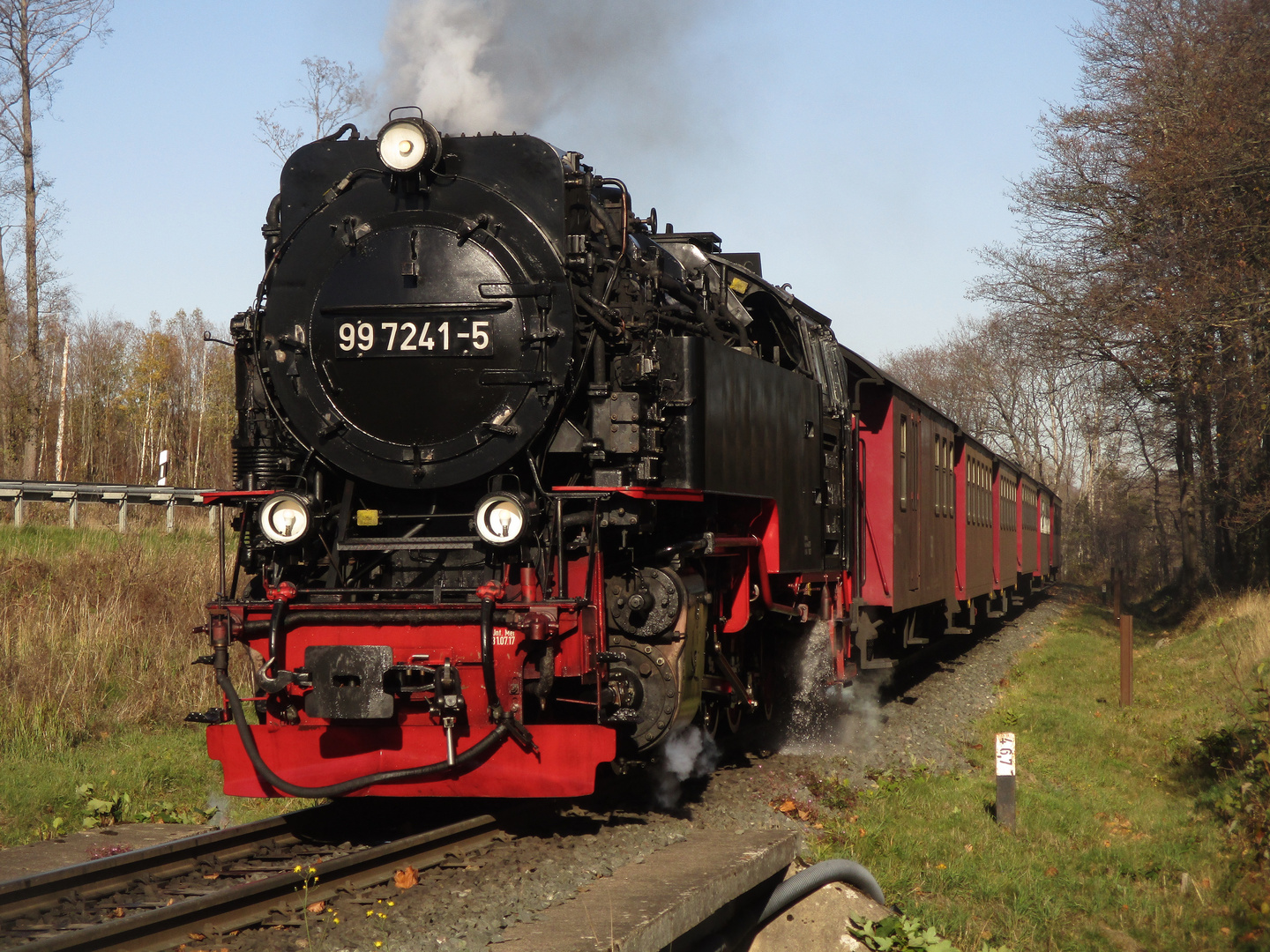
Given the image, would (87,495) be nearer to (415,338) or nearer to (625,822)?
(415,338)

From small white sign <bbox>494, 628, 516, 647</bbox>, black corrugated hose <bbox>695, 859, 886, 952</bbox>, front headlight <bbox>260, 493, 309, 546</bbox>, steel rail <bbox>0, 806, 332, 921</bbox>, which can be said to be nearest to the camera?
steel rail <bbox>0, 806, 332, 921</bbox>

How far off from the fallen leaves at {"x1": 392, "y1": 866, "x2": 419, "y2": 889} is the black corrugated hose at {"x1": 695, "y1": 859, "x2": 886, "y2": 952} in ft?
4.08

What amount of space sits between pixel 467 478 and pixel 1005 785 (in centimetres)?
365

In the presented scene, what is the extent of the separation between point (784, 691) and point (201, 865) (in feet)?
16.1

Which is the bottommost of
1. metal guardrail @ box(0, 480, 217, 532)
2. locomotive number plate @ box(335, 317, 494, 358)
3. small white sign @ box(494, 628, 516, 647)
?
small white sign @ box(494, 628, 516, 647)

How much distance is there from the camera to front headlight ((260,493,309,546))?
5.34m

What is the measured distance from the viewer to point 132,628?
946 cm

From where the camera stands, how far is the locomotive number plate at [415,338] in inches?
213

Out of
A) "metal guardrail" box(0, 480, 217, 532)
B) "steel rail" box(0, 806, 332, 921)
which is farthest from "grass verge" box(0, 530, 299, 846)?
"metal guardrail" box(0, 480, 217, 532)

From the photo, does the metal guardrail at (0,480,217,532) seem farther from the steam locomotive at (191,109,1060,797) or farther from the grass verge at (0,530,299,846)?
the steam locomotive at (191,109,1060,797)

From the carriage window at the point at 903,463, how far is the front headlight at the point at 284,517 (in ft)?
21.0

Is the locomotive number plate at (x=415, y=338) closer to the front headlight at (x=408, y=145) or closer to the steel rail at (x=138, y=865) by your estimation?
the front headlight at (x=408, y=145)

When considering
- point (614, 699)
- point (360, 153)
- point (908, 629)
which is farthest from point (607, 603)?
point (908, 629)

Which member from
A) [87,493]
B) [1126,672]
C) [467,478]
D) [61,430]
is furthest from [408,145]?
[61,430]
